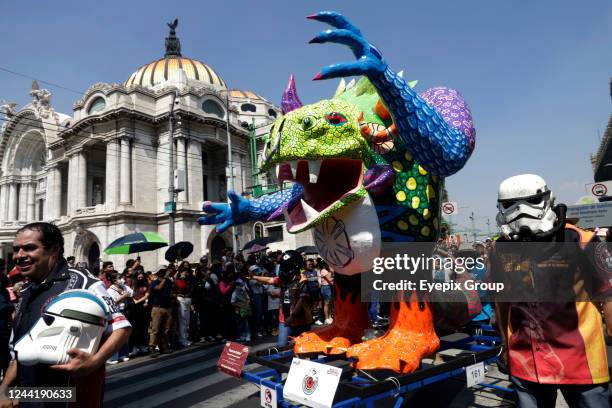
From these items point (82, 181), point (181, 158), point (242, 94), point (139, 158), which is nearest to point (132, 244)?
point (181, 158)

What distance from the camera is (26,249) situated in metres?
2.23

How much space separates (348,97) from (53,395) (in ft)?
10.2

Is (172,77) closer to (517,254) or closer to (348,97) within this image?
(348,97)

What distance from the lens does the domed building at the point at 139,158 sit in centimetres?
2462

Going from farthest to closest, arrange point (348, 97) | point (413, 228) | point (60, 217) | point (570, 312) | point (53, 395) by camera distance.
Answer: point (60, 217), point (348, 97), point (413, 228), point (570, 312), point (53, 395)

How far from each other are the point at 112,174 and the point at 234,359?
2447 centimetres

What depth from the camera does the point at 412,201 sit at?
3.34 metres

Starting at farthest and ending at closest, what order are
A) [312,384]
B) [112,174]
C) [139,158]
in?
[139,158]
[112,174]
[312,384]

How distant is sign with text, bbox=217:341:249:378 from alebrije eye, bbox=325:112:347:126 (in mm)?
1760

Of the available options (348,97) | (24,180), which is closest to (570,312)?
(348,97)

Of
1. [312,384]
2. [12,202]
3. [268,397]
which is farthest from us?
[12,202]

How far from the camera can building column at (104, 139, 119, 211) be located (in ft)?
80.3

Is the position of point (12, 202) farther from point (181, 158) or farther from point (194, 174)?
point (194, 174)

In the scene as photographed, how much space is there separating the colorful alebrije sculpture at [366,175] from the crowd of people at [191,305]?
3713mm
